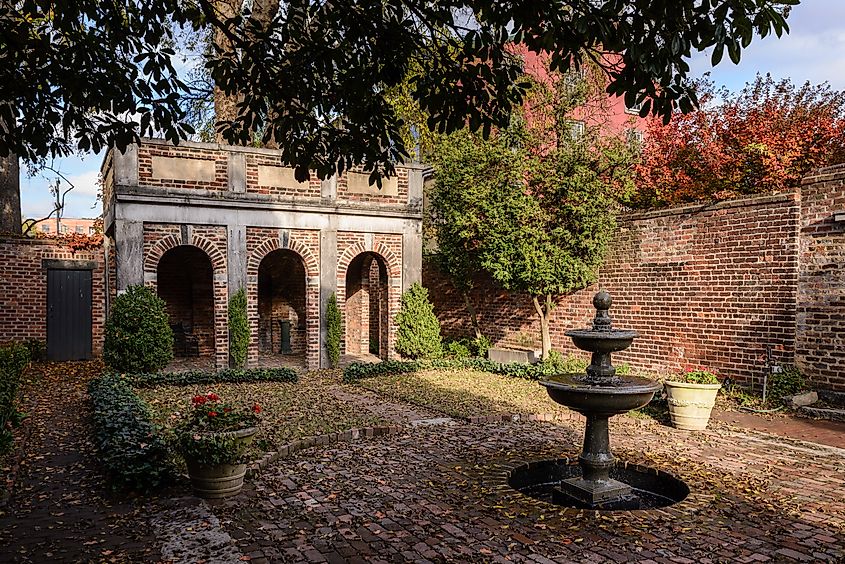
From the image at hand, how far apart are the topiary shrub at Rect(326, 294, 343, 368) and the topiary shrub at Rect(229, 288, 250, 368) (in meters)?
1.89

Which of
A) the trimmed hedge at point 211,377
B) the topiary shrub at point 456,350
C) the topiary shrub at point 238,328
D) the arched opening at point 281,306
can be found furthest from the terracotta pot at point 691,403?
the arched opening at point 281,306

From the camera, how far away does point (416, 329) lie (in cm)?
1568

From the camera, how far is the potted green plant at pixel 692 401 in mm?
9008

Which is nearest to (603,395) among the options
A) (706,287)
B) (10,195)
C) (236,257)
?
(706,287)

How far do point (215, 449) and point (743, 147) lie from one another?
14598 mm

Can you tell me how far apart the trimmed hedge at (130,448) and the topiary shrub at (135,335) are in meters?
3.84

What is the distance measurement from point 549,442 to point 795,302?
17.4ft

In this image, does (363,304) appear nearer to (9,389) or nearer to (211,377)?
(211,377)

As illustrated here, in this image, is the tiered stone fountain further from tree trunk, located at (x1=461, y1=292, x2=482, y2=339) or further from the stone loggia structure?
tree trunk, located at (x1=461, y1=292, x2=482, y2=339)

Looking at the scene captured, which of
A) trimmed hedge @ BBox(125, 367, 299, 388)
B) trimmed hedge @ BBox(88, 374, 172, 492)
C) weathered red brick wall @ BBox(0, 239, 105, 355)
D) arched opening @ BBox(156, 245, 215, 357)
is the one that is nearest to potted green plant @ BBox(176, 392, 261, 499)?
trimmed hedge @ BBox(88, 374, 172, 492)

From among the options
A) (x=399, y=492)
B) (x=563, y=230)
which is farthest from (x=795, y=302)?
(x=399, y=492)

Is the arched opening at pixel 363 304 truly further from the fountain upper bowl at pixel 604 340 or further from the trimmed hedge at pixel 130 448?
the fountain upper bowl at pixel 604 340

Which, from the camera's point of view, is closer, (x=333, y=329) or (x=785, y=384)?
(x=785, y=384)

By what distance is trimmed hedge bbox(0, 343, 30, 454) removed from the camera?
6023mm
